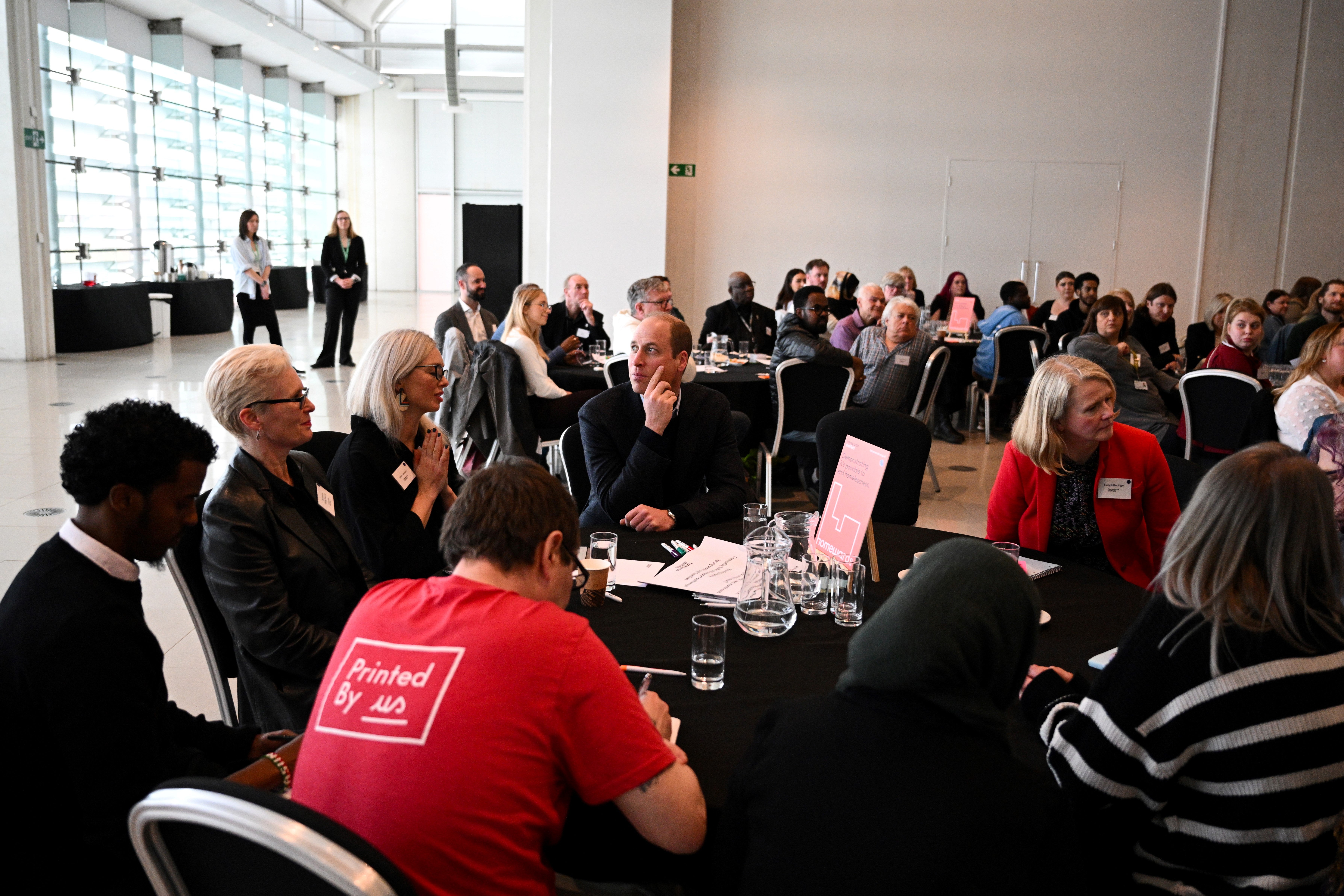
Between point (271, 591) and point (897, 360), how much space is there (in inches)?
190

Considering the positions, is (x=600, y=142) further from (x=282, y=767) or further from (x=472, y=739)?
(x=472, y=739)

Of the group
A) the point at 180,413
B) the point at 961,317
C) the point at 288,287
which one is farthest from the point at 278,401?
the point at 288,287

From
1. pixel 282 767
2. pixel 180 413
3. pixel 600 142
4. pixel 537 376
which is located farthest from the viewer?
pixel 600 142

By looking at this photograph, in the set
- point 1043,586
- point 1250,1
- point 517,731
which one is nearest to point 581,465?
point 1043,586

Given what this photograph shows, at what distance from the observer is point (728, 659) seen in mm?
1941

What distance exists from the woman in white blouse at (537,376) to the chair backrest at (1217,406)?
3.27 m

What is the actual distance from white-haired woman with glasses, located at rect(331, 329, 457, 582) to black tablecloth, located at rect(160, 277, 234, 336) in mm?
11854

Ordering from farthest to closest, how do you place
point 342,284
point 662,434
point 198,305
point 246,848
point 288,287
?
point 288,287
point 198,305
point 342,284
point 662,434
point 246,848

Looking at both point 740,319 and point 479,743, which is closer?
point 479,743

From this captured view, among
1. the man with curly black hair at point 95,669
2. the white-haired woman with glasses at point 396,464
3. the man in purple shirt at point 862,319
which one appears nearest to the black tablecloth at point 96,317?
the man in purple shirt at point 862,319

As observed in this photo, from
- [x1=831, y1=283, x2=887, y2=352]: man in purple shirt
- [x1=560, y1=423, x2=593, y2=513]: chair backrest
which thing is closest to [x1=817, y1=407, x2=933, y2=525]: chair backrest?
[x1=560, y1=423, x2=593, y2=513]: chair backrest

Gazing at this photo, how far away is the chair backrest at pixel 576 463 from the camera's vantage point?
3559 mm

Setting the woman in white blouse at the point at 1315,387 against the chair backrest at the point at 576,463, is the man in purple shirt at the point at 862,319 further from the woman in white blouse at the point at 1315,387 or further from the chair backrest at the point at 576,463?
the chair backrest at the point at 576,463

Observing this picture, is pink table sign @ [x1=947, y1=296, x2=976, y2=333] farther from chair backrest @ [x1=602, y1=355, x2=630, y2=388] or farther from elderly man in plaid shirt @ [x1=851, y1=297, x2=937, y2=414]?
chair backrest @ [x1=602, y1=355, x2=630, y2=388]
